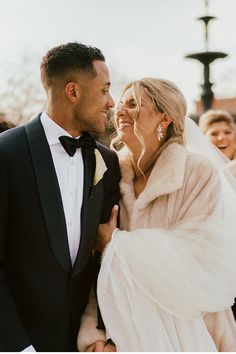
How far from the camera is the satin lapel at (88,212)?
130 inches

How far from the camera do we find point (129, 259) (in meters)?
3.41

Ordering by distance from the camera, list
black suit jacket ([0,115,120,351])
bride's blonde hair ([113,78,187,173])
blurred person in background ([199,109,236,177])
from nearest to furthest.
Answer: black suit jacket ([0,115,120,351]) → bride's blonde hair ([113,78,187,173]) → blurred person in background ([199,109,236,177])

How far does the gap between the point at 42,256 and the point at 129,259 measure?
49 centimetres

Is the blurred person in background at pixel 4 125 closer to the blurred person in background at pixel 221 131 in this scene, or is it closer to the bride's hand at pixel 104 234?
the bride's hand at pixel 104 234

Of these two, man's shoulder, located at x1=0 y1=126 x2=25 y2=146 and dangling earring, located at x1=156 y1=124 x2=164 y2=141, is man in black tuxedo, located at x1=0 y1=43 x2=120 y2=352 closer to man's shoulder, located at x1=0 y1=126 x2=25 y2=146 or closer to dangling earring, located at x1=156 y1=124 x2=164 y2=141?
man's shoulder, located at x1=0 y1=126 x2=25 y2=146

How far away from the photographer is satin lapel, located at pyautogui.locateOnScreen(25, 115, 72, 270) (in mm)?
3184

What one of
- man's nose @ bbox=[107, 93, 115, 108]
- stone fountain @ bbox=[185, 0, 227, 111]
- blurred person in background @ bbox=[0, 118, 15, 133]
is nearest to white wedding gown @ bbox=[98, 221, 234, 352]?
man's nose @ bbox=[107, 93, 115, 108]

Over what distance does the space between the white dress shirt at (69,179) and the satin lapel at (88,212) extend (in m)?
0.03

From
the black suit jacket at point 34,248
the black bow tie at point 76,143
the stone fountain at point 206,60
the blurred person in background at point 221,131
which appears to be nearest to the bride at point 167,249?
the black suit jacket at point 34,248

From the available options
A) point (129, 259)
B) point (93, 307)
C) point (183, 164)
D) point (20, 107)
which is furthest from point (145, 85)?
point (20, 107)

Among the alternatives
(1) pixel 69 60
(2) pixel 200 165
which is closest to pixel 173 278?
(2) pixel 200 165

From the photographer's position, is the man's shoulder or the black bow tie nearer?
the man's shoulder

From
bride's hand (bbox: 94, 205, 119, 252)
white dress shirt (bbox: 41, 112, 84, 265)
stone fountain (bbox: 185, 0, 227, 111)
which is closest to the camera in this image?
white dress shirt (bbox: 41, 112, 84, 265)

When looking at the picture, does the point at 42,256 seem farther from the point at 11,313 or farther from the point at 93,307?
the point at 93,307
